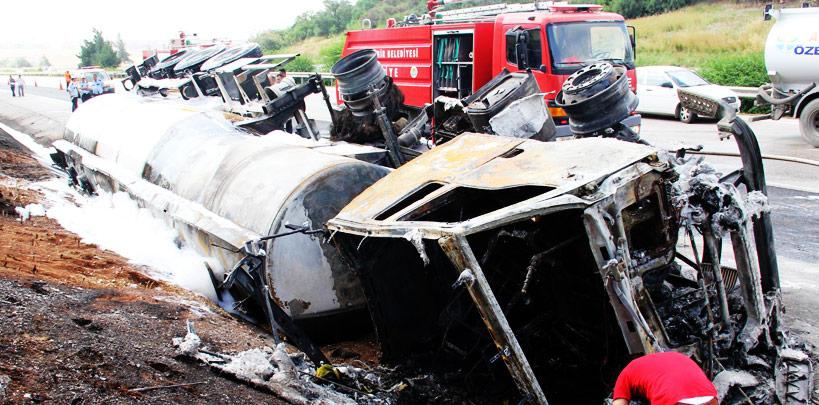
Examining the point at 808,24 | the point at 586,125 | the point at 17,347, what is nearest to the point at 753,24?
the point at 808,24

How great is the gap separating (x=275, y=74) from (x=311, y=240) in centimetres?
635

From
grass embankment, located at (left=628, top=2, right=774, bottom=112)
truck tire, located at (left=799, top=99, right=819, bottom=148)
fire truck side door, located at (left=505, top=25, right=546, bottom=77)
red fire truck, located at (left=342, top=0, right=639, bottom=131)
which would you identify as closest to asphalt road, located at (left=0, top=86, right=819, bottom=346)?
truck tire, located at (left=799, top=99, right=819, bottom=148)

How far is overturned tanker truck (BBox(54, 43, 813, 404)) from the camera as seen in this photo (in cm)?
360

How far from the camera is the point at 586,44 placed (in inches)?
461

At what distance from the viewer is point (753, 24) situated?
29.0 meters

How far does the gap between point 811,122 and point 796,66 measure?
44.0 inches

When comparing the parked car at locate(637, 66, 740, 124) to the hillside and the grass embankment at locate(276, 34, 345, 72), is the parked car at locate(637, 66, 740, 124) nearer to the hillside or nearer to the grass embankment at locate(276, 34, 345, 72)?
the hillside

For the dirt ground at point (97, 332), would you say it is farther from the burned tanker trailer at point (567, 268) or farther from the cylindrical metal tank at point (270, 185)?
the burned tanker trailer at point (567, 268)

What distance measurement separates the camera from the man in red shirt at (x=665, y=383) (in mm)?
2939

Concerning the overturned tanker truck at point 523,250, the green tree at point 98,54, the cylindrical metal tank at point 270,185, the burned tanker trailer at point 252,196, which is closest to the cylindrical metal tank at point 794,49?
the overturned tanker truck at point 523,250

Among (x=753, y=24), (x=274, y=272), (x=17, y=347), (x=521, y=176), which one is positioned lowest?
(x=753, y=24)

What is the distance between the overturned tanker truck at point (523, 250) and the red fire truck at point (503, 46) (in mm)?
5440

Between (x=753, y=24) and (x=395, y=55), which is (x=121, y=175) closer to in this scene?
(x=395, y=55)

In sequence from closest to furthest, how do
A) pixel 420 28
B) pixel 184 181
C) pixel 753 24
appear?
pixel 184 181 → pixel 420 28 → pixel 753 24
